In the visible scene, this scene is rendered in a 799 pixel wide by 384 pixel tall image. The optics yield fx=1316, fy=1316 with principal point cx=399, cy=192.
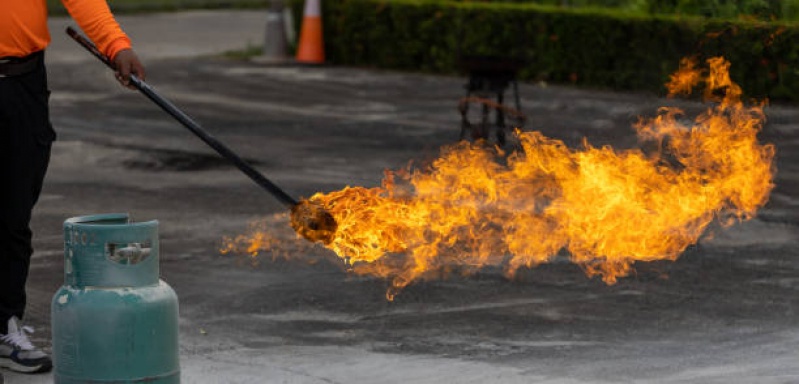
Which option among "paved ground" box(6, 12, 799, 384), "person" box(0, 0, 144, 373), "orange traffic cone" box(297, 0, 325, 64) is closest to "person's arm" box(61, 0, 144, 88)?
"person" box(0, 0, 144, 373)

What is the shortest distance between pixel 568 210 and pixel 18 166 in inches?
175

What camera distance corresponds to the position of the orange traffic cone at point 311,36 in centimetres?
1909

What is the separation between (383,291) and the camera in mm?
7039

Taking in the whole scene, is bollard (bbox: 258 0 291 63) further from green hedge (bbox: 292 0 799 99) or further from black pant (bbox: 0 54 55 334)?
black pant (bbox: 0 54 55 334)

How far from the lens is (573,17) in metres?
16.5

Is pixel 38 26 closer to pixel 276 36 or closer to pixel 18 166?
pixel 18 166

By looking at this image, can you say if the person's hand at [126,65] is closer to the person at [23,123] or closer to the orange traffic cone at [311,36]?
the person at [23,123]

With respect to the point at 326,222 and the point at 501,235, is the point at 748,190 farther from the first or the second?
the point at 326,222

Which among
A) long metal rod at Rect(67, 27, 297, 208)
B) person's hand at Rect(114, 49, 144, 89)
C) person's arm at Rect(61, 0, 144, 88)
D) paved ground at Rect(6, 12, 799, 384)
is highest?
person's arm at Rect(61, 0, 144, 88)

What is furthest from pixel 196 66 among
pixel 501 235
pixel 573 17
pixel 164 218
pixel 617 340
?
pixel 617 340

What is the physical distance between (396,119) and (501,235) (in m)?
6.06

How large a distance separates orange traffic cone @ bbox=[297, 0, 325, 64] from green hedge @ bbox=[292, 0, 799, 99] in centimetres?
19

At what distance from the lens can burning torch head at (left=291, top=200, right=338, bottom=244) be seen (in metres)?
5.50

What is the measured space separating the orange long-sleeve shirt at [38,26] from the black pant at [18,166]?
4.7 inches
